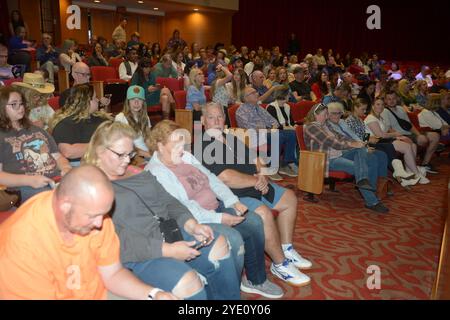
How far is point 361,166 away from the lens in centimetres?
416

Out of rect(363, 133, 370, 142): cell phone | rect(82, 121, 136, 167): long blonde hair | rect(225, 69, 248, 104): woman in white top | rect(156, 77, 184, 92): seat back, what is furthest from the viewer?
rect(156, 77, 184, 92): seat back

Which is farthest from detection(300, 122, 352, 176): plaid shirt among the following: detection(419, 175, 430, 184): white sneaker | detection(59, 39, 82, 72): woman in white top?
detection(59, 39, 82, 72): woman in white top

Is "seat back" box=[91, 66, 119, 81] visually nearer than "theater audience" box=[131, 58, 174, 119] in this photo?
No

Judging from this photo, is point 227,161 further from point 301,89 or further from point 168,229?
point 301,89

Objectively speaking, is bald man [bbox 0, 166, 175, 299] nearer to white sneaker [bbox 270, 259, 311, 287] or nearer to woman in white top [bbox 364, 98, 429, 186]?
white sneaker [bbox 270, 259, 311, 287]

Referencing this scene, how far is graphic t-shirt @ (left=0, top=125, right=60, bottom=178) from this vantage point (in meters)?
2.54

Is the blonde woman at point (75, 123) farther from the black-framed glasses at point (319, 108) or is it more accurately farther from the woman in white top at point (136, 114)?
the black-framed glasses at point (319, 108)

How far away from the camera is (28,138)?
103 inches

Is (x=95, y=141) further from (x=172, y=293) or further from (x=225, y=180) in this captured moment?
(x=225, y=180)

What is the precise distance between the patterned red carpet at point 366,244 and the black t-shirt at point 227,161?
24.6 inches

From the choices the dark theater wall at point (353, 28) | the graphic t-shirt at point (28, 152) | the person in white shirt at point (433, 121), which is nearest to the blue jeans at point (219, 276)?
the graphic t-shirt at point (28, 152)

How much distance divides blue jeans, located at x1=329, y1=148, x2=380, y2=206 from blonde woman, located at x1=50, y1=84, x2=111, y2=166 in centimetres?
240

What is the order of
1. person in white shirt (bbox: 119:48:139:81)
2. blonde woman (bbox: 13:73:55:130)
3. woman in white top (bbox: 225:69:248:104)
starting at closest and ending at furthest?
1. blonde woman (bbox: 13:73:55:130)
2. woman in white top (bbox: 225:69:248:104)
3. person in white shirt (bbox: 119:48:139:81)
